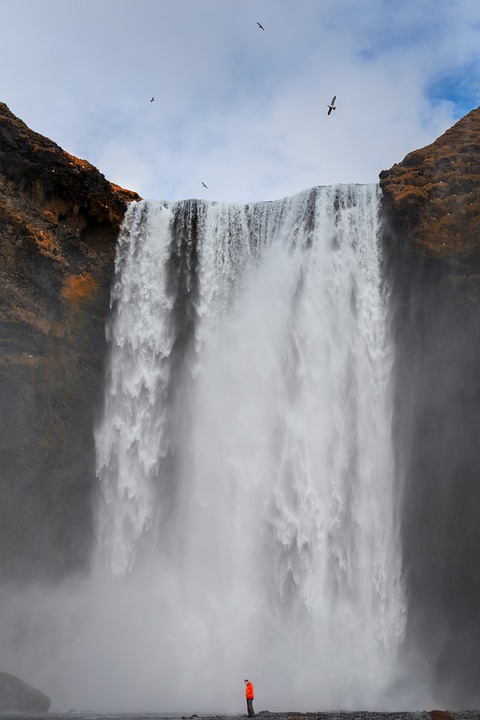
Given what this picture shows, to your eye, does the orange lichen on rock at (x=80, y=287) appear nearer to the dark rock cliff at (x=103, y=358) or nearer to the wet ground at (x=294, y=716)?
the dark rock cliff at (x=103, y=358)

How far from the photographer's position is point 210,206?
29734 millimetres

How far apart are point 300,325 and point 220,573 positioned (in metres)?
9.84

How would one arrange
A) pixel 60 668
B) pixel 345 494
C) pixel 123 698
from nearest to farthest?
pixel 123 698 → pixel 60 668 → pixel 345 494

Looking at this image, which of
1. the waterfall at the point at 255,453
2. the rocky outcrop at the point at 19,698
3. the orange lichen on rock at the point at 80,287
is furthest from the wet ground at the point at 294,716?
the orange lichen on rock at the point at 80,287

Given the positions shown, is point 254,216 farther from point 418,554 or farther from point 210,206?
point 418,554

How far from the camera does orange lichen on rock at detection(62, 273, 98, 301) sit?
27625mm

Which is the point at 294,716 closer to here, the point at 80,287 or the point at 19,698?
the point at 19,698

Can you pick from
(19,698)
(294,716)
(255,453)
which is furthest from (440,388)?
(19,698)

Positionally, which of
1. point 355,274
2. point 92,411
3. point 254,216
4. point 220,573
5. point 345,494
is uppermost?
point 254,216

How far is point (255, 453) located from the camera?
1043 inches

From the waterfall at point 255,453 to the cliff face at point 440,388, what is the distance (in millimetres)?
748

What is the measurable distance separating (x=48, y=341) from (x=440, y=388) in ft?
48.6

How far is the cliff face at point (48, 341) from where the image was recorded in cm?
2569

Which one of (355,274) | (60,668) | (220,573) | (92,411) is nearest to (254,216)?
(355,274)
